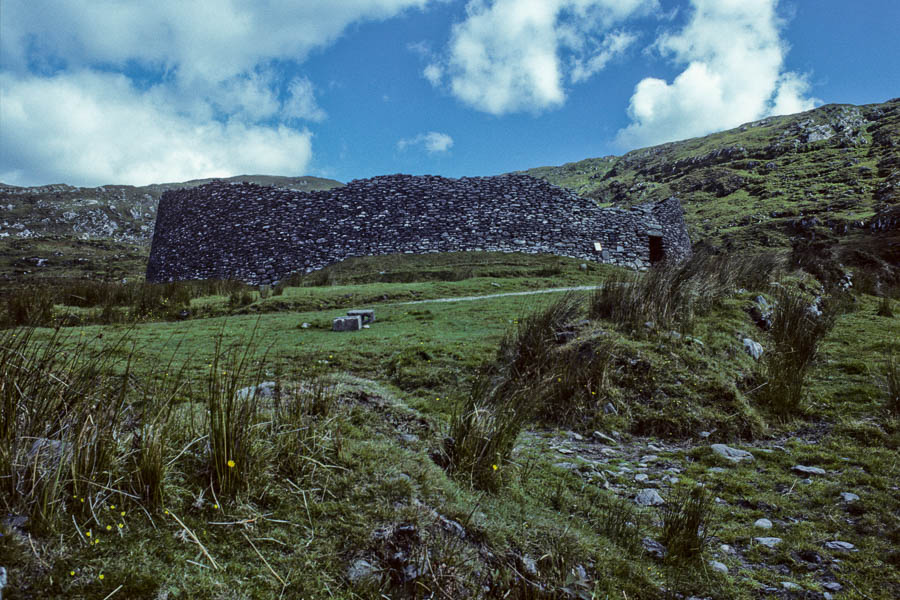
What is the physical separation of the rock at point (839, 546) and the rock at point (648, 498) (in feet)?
4.13

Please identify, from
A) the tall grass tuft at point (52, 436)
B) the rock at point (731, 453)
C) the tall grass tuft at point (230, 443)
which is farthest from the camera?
the rock at point (731, 453)

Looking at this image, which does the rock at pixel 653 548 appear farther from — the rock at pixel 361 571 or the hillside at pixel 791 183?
the hillside at pixel 791 183

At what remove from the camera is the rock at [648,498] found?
439 centimetres

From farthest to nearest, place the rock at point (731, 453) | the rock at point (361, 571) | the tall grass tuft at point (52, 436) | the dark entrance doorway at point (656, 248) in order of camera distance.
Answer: the dark entrance doorway at point (656, 248) → the rock at point (731, 453) → the rock at point (361, 571) → the tall grass tuft at point (52, 436)

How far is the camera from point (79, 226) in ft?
275

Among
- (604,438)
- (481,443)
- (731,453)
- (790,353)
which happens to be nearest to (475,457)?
(481,443)

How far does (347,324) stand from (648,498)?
313 inches

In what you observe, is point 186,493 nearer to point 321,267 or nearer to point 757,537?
point 757,537

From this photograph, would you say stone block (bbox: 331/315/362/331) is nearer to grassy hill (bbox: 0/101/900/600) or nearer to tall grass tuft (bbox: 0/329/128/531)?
grassy hill (bbox: 0/101/900/600)

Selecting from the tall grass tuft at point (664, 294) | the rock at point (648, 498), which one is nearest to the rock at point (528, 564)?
the rock at point (648, 498)

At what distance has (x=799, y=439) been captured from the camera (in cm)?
597

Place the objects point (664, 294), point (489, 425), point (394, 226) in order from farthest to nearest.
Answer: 1. point (394, 226)
2. point (664, 294)
3. point (489, 425)

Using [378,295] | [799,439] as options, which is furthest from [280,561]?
[378,295]

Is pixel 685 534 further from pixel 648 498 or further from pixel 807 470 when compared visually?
pixel 807 470
